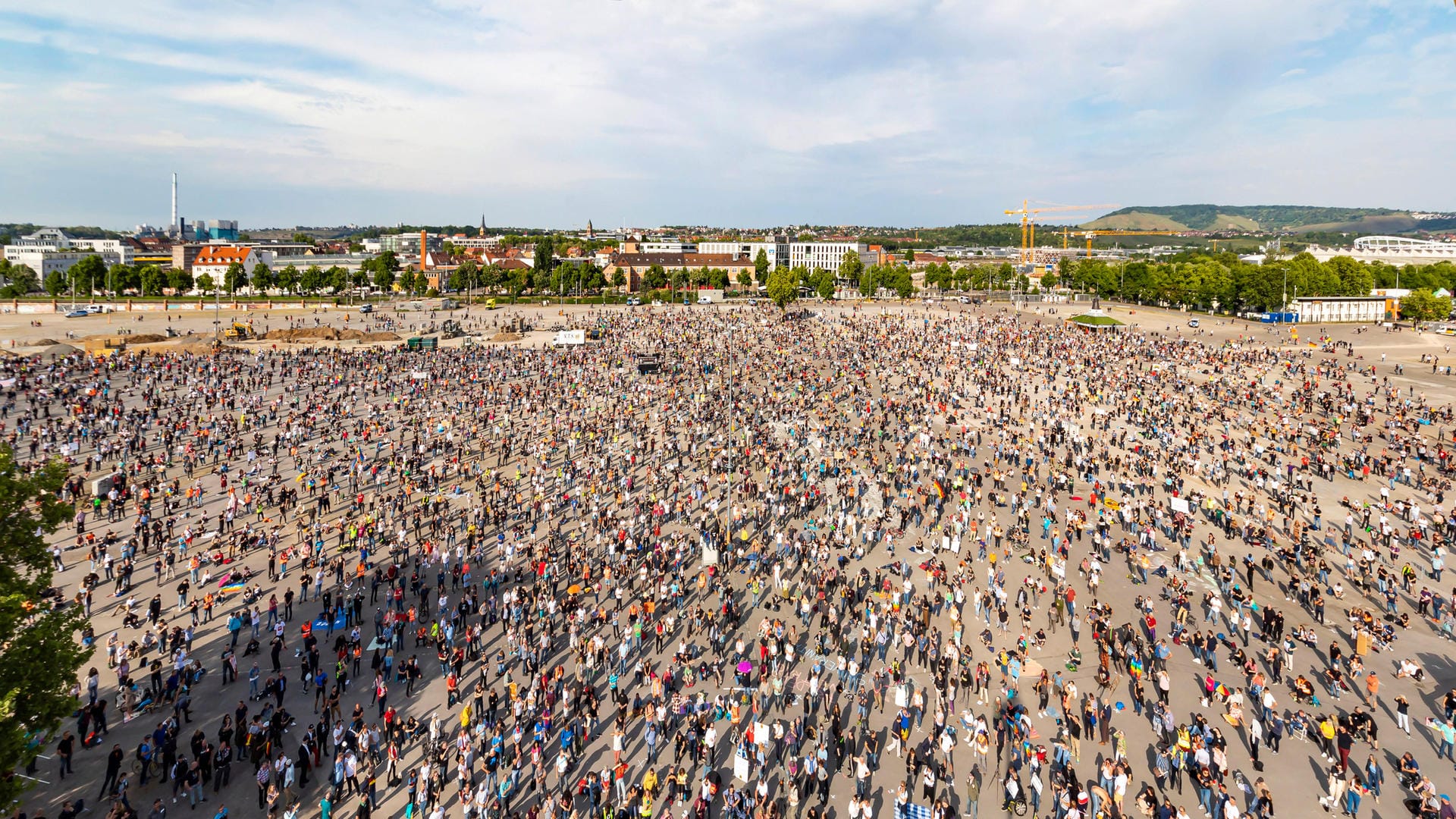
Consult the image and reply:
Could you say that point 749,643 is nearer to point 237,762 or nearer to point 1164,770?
point 1164,770

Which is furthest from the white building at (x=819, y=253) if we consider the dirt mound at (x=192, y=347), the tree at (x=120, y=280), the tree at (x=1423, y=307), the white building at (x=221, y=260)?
the dirt mound at (x=192, y=347)

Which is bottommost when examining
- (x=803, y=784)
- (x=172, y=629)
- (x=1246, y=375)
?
(x=803, y=784)

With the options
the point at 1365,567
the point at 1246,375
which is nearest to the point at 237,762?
the point at 1365,567

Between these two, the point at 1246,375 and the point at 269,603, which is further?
the point at 1246,375

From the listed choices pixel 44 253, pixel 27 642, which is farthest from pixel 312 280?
pixel 27 642

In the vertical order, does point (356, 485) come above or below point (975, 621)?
above

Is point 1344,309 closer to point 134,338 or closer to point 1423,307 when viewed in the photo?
point 1423,307

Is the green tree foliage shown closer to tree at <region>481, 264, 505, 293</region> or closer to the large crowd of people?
tree at <region>481, 264, 505, 293</region>
